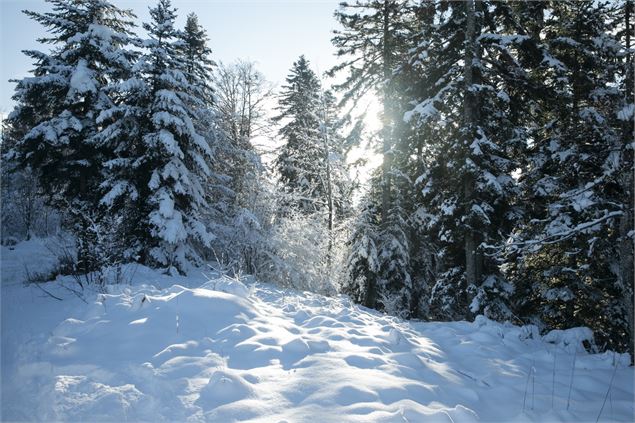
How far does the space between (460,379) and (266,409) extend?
260 centimetres

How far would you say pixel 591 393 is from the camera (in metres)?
4.52

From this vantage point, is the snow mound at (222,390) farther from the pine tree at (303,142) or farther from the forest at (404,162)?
the pine tree at (303,142)

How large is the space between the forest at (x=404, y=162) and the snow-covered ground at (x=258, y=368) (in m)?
2.47

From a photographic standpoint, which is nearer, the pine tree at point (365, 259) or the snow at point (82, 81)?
the snow at point (82, 81)

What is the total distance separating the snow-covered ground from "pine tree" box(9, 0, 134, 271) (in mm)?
8724

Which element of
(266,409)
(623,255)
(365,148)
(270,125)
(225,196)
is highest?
(270,125)

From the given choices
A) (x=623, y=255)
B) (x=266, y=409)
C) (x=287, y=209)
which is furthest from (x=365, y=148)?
(x=266, y=409)

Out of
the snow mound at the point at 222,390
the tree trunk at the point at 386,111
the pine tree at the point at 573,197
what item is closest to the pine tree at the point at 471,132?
the pine tree at the point at 573,197

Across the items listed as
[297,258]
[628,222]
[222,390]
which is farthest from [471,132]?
[222,390]

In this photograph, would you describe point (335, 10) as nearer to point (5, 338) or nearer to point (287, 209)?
point (287, 209)

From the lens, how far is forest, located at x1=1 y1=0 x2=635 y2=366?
390 inches

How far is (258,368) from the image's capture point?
3875 mm

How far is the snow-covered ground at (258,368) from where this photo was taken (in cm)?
304

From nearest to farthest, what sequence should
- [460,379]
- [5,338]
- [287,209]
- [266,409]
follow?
[266,409]
[5,338]
[460,379]
[287,209]
